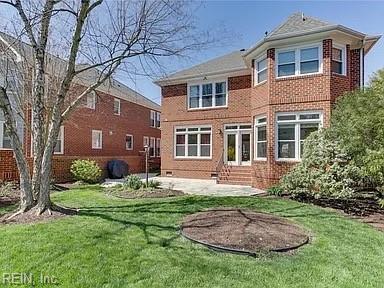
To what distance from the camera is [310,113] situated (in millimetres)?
13500

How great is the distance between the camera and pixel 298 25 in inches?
561

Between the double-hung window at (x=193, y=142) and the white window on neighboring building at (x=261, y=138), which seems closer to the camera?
the white window on neighboring building at (x=261, y=138)

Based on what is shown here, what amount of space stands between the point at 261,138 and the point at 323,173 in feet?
17.6

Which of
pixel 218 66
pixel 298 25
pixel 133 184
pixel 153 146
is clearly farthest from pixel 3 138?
pixel 153 146

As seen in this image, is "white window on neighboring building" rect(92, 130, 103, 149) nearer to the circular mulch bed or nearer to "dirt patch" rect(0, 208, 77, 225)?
"dirt patch" rect(0, 208, 77, 225)

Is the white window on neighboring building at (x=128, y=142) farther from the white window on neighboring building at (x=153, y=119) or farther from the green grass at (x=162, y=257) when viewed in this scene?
the green grass at (x=162, y=257)

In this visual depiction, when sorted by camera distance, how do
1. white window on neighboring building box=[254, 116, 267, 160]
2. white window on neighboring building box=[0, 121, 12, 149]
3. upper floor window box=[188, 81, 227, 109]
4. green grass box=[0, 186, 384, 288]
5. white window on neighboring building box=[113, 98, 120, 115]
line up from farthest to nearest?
white window on neighboring building box=[113, 98, 120, 115] < upper floor window box=[188, 81, 227, 109] < white window on neighboring building box=[0, 121, 12, 149] < white window on neighboring building box=[254, 116, 267, 160] < green grass box=[0, 186, 384, 288]

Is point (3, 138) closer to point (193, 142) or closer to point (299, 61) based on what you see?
point (193, 142)

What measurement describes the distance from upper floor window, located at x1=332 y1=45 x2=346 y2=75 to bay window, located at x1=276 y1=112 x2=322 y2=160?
208 centimetres

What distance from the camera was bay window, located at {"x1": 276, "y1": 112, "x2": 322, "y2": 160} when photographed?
13.4 m

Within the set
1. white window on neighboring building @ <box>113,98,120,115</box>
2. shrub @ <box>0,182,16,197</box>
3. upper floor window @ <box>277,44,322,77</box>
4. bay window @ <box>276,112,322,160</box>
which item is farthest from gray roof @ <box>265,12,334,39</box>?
white window on neighboring building @ <box>113,98,120,115</box>

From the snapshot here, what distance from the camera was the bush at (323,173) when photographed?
962 cm

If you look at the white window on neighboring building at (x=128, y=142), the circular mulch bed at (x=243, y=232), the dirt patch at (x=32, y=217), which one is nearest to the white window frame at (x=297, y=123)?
the circular mulch bed at (x=243, y=232)

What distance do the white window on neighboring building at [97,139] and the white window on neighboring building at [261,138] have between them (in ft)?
39.8
